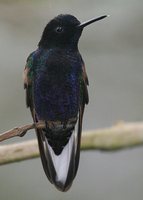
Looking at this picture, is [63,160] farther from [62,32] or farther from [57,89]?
[62,32]

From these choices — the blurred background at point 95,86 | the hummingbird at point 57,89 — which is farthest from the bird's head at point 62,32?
the blurred background at point 95,86

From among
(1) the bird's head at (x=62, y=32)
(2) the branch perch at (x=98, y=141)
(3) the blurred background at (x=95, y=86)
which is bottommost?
(3) the blurred background at (x=95, y=86)

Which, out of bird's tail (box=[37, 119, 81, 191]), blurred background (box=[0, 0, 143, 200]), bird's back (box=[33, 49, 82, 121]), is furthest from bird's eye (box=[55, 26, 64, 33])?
blurred background (box=[0, 0, 143, 200])

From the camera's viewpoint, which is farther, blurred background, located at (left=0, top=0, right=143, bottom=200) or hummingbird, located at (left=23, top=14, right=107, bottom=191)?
blurred background, located at (left=0, top=0, right=143, bottom=200)

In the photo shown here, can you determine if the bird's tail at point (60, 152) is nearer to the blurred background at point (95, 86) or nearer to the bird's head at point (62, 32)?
the bird's head at point (62, 32)

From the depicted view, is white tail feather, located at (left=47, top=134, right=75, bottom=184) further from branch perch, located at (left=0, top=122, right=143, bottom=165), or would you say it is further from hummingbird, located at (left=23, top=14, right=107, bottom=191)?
branch perch, located at (left=0, top=122, right=143, bottom=165)

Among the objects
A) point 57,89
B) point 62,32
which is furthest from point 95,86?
point 62,32

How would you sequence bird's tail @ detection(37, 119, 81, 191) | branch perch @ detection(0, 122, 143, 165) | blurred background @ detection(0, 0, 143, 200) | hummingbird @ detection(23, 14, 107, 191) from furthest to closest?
blurred background @ detection(0, 0, 143, 200), hummingbird @ detection(23, 14, 107, 191), bird's tail @ detection(37, 119, 81, 191), branch perch @ detection(0, 122, 143, 165)
